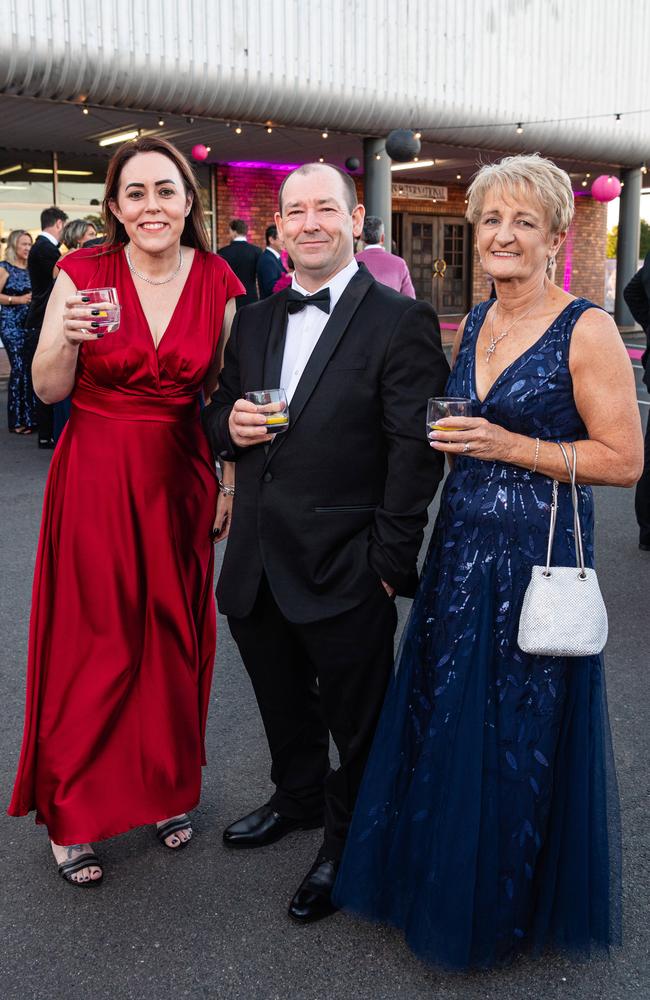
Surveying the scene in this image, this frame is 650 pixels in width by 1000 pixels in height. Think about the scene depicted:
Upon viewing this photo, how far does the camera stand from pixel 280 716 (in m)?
3.00

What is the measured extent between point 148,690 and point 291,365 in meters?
1.13

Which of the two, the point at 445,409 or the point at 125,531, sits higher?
the point at 445,409

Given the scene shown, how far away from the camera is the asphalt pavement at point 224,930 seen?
7.97 feet

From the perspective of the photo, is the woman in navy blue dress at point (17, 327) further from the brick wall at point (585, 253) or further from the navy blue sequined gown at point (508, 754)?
the brick wall at point (585, 253)

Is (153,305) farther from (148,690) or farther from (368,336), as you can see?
(148,690)

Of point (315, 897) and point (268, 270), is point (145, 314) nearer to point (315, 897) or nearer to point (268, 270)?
point (315, 897)

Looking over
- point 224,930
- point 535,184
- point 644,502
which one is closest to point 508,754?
point 224,930

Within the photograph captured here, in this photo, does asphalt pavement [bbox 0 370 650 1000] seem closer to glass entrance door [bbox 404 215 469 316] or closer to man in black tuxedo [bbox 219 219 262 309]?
man in black tuxedo [bbox 219 219 262 309]

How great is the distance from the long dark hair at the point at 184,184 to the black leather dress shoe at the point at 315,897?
1.93m

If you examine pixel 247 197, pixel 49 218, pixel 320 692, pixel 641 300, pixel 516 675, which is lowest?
pixel 320 692

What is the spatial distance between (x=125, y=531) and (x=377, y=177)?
1376cm

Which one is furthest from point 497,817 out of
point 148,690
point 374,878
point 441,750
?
point 148,690

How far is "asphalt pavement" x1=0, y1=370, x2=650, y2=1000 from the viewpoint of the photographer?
243 cm

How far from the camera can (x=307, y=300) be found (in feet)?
8.45
